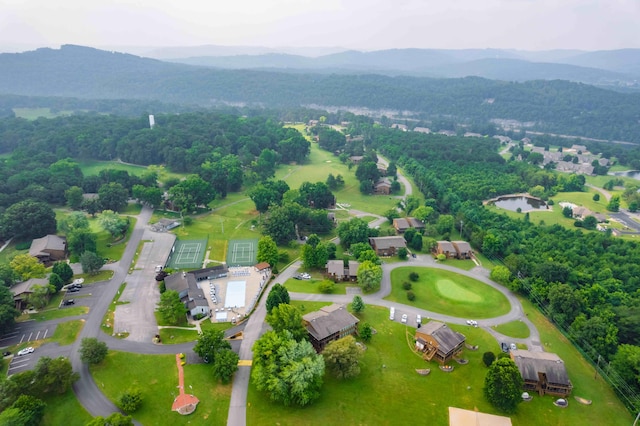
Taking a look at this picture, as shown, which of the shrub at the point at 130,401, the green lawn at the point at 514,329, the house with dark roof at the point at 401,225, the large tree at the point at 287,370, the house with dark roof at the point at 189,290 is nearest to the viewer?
the shrub at the point at 130,401

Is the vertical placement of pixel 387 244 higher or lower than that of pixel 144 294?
higher

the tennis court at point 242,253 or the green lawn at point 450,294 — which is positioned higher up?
the tennis court at point 242,253

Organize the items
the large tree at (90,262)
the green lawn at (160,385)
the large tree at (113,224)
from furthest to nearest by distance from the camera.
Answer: the large tree at (113,224) → the large tree at (90,262) → the green lawn at (160,385)

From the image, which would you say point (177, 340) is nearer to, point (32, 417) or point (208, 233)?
point (32, 417)

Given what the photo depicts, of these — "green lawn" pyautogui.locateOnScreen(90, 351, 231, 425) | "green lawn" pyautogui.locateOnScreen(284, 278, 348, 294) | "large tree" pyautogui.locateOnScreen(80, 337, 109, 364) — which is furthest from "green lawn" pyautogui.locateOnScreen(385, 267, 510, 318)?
"large tree" pyautogui.locateOnScreen(80, 337, 109, 364)

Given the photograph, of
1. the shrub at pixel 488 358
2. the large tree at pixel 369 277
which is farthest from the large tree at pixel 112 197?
the shrub at pixel 488 358

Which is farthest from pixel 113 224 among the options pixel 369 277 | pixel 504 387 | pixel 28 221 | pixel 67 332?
pixel 504 387

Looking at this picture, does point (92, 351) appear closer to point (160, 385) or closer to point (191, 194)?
point (160, 385)

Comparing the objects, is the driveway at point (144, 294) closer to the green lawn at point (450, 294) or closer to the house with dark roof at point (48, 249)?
the house with dark roof at point (48, 249)
